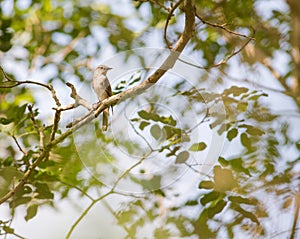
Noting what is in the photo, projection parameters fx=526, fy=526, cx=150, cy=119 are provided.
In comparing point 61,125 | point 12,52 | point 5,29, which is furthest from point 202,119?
point 12,52

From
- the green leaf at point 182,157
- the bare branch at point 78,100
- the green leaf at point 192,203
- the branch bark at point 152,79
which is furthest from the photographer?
the green leaf at point 192,203

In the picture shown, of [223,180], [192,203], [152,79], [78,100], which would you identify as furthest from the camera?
[192,203]

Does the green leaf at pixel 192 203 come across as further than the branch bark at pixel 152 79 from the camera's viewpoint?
Yes

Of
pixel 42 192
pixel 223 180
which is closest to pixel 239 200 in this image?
pixel 223 180

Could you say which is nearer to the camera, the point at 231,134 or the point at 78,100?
the point at 78,100

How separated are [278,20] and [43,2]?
4.31 ft

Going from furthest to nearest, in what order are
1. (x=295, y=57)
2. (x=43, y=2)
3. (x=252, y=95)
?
(x=43, y=2)
(x=295, y=57)
(x=252, y=95)

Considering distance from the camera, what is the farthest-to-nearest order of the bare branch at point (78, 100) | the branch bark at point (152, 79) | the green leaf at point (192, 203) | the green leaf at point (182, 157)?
the green leaf at point (192, 203) → the green leaf at point (182, 157) → the bare branch at point (78, 100) → the branch bark at point (152, 79)

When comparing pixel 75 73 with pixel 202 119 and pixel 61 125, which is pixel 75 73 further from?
pixel 202 119

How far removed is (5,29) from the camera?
6.06ft

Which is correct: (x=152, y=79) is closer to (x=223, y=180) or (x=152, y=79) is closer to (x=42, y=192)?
(x=223, y=180)

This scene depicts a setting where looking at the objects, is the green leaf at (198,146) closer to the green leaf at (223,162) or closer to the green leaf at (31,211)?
the green leaf at (223,162)

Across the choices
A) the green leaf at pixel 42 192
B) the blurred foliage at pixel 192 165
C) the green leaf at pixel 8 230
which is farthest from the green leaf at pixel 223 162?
the green leaf at pixel 8 230

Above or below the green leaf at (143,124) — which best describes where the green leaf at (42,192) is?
below
